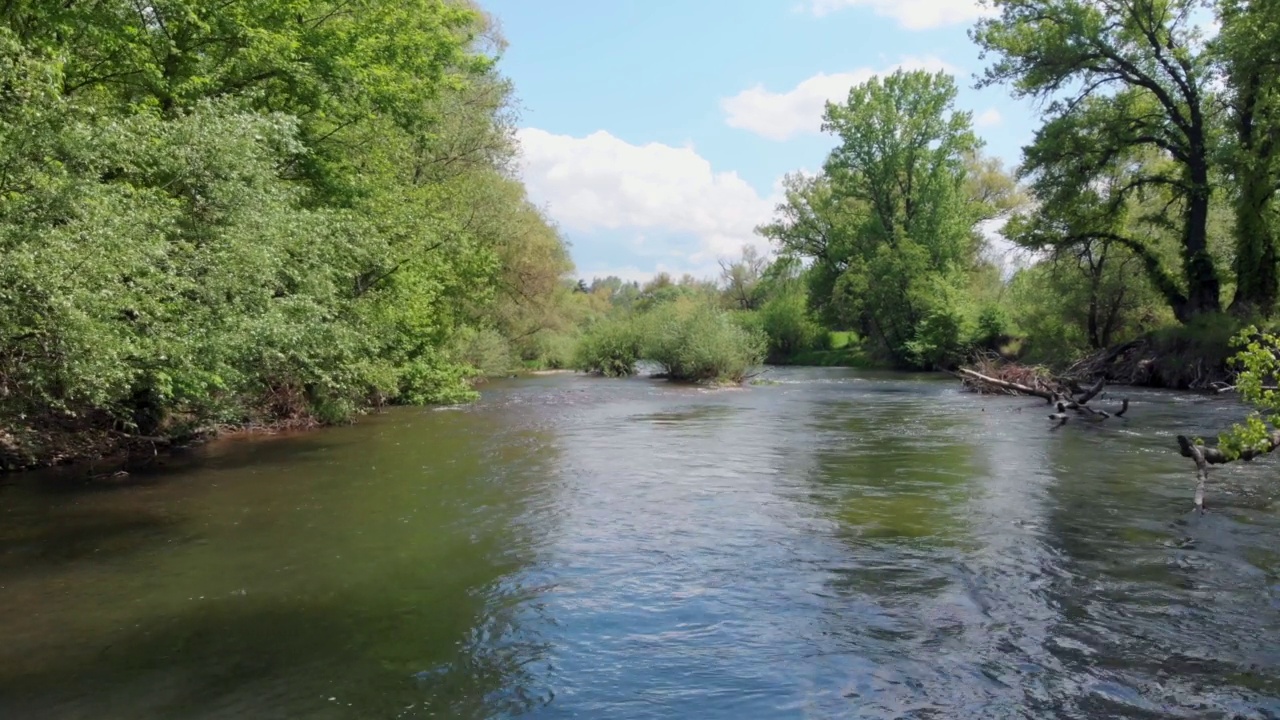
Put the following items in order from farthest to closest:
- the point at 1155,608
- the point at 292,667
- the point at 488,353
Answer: the point at 488,353 < the point at 1155,608 < the point at 292,667

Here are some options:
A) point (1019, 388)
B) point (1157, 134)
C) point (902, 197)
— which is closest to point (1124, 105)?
point (1157, 134)

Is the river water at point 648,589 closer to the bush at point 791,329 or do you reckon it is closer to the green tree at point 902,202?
the green tree at point 902,202

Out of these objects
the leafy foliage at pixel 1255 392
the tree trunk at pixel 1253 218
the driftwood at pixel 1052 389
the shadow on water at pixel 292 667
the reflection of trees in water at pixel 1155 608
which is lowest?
the shadow on water at pixel 292 667

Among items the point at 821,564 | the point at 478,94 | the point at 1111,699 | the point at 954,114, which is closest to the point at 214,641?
the point at 821,564

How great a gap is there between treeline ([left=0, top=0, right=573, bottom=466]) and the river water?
2213 mm

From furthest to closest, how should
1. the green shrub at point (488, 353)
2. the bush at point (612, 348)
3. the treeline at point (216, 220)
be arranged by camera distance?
the bush at point (612, 348) < the green shrub at point (488, 353) < the treeline at point (216, 220)

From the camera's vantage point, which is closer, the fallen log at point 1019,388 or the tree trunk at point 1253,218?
the fallen log at point 1019,388

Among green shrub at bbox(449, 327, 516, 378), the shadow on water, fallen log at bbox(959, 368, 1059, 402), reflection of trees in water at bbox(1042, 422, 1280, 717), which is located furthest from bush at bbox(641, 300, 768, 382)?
the shadow on water

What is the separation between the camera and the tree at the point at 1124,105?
102 ft

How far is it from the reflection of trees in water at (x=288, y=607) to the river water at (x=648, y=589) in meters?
0.03

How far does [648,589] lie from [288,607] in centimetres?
337

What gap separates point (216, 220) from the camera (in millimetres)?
14352

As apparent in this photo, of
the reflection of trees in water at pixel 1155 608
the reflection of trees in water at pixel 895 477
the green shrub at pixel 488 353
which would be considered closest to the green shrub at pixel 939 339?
the green shrub at pixel 488 353

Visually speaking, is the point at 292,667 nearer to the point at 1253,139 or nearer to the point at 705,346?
the point at 705,346
